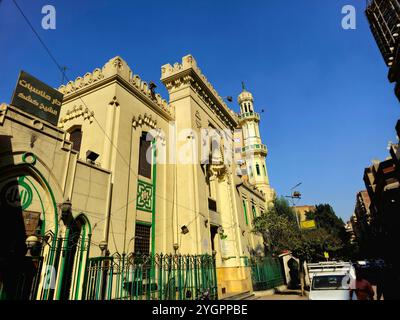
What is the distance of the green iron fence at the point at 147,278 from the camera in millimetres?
8195

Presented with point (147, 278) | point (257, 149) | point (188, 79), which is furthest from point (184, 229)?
point (257, 149)

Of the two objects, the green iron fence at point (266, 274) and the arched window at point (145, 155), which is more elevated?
the arched window at point (145, 155)

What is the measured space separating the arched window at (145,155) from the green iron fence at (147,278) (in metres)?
4.31

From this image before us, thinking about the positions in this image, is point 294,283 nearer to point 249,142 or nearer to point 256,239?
point 256,239

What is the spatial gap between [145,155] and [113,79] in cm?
424

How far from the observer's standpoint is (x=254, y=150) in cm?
3878

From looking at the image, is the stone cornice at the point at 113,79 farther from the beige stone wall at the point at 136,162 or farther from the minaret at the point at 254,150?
the minaret at the point at 254,150

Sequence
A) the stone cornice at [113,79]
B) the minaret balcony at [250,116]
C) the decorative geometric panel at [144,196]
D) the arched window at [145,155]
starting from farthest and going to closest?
the minaret balcony at [250,116], the arched window at [145,155], the stone cornice at [113,79], the decorative geometric panel at [144,196]

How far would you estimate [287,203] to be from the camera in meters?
38.8

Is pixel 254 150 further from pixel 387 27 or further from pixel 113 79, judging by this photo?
pixel 113 79

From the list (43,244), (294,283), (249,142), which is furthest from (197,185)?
Result: (249,142)

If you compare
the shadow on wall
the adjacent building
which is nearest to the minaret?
the adjacent building

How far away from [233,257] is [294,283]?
911 cm

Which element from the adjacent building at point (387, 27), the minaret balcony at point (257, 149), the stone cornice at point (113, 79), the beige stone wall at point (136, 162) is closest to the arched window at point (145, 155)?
the beige stone wall at point (136, 162)
